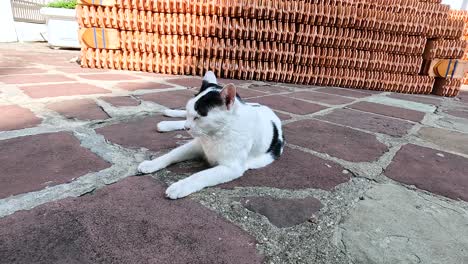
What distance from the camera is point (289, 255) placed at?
0.83 metres

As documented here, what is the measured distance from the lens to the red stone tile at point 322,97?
2.98 meters

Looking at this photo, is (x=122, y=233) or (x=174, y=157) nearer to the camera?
(x=122, y=233)

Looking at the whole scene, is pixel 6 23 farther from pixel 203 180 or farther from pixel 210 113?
pixel 203 180

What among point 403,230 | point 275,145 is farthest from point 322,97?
point 403,230

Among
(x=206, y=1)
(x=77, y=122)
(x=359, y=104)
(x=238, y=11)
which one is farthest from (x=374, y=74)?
(x=77, y=122)

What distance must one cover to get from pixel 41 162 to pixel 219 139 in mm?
755

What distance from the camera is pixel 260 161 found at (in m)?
1.37

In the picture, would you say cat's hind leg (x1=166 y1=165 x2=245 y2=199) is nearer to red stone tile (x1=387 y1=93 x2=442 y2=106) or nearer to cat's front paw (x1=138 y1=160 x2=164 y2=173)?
cat's front paw (x1=138 y1=160 x2=164 y2=173)

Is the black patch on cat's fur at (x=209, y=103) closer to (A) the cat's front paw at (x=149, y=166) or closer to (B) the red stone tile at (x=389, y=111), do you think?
(A) the cat's front paw at (x=149, y=166)

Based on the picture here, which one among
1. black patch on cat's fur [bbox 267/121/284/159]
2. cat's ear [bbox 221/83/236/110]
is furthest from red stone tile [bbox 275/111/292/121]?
cat's ear [bbox 221/83/236/110]

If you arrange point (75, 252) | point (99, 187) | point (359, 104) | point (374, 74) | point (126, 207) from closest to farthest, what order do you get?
point (75, 252), point (126, 207), point (99, 187), point (359, 104), point (374, 74)

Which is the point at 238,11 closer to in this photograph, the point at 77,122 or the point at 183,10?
the point at 183,10

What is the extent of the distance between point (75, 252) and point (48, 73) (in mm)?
3030

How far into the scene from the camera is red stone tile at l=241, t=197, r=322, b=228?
98 centimetres
